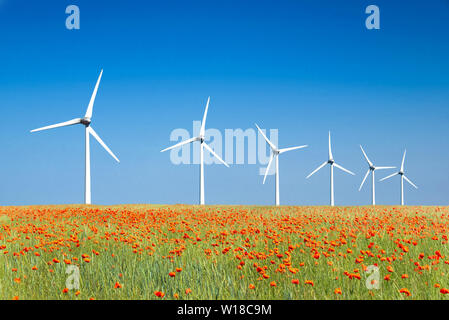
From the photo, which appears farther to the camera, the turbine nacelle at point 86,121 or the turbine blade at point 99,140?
the turbine nacelle at point 86,121

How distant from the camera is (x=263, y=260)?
27.6 feet

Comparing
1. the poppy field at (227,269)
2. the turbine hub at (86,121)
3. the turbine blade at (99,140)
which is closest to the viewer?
the poppy field at (227,269)

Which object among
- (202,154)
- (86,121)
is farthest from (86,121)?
(202,154)

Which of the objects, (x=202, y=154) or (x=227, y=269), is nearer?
(x=227, y=269)

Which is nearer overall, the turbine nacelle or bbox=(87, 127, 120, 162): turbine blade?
bbox=(87, 127, 120, 162): turbine blade

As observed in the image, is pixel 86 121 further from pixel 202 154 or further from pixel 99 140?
pixel 202 154

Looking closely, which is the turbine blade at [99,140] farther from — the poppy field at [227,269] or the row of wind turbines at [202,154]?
the poppy field at [227,269]

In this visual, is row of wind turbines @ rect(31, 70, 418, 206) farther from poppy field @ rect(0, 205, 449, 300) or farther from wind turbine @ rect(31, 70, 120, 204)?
poppy field @ rect(0, 205, 449, 300)

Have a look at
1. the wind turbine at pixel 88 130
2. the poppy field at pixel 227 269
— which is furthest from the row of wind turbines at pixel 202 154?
the poppy field at pixel 227 269

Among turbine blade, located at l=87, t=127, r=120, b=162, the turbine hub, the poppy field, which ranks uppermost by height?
the turbine hub

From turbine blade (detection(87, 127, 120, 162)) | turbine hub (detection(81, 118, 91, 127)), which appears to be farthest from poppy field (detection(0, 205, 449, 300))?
turbine hub (detection(81, 118, 91, 127))

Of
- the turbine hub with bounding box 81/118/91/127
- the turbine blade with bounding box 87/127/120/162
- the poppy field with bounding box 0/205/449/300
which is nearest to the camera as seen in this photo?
the poppy field with bounding box 0/205/449/300

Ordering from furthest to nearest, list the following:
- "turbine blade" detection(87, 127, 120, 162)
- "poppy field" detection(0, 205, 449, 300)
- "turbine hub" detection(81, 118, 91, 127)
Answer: "turbine hub" detection(81, 118, 91, 127) < "turbine blade" detection(87, 127, 120, 162) < "poppy field" detection(0, 205, 449, 300)

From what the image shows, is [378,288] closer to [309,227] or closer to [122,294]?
[122,294]
